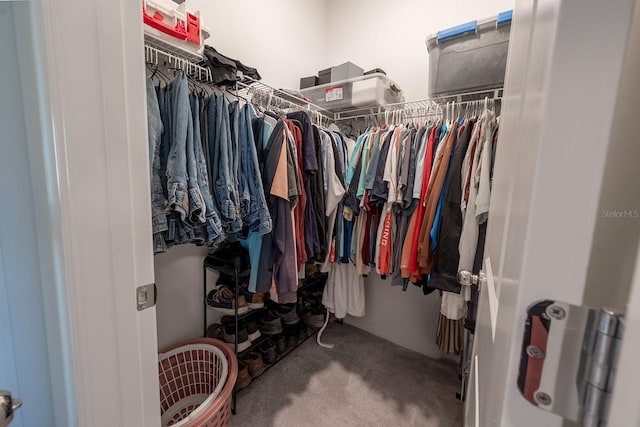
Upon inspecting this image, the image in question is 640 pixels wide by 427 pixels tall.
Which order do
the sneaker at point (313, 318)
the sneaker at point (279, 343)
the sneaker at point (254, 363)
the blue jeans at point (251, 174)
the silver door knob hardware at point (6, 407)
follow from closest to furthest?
the silver door knob hardware at point (6, 407) < the blue jeans at point (251, 174) < the sneaker at point (254, 363) < the sneaker at point (279, 343) < the sneaker at point (313, 318)

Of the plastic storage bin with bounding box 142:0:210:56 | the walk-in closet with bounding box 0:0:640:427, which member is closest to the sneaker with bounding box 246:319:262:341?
the walk-in closet with bounding box 0:0:640:427

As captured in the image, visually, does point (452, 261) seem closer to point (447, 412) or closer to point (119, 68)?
point (447, 412)

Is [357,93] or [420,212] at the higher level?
[357,93]

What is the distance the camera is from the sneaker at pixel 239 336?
1486 millimetres

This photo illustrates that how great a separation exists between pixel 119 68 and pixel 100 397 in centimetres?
71

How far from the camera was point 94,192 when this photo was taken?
1.72 ft

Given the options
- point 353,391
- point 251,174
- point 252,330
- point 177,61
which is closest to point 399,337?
point 353,391

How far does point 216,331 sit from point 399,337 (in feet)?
4.44

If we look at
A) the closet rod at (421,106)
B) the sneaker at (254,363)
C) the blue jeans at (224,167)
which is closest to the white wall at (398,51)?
the closet rod at (421,106)

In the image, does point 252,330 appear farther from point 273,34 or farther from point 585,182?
point 273,34

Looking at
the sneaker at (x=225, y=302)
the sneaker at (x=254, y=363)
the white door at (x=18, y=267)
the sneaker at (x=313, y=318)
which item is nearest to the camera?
the white door at (x=18, y=267)

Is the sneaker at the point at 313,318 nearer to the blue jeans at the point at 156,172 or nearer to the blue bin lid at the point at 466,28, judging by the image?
the blue jeans at the point at 156,172

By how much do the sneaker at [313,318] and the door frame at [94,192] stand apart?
4.92ft

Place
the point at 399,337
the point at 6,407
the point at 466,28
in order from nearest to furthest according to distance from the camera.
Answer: the point at 6,407 → the point at 466,28 → the point at 399,337
